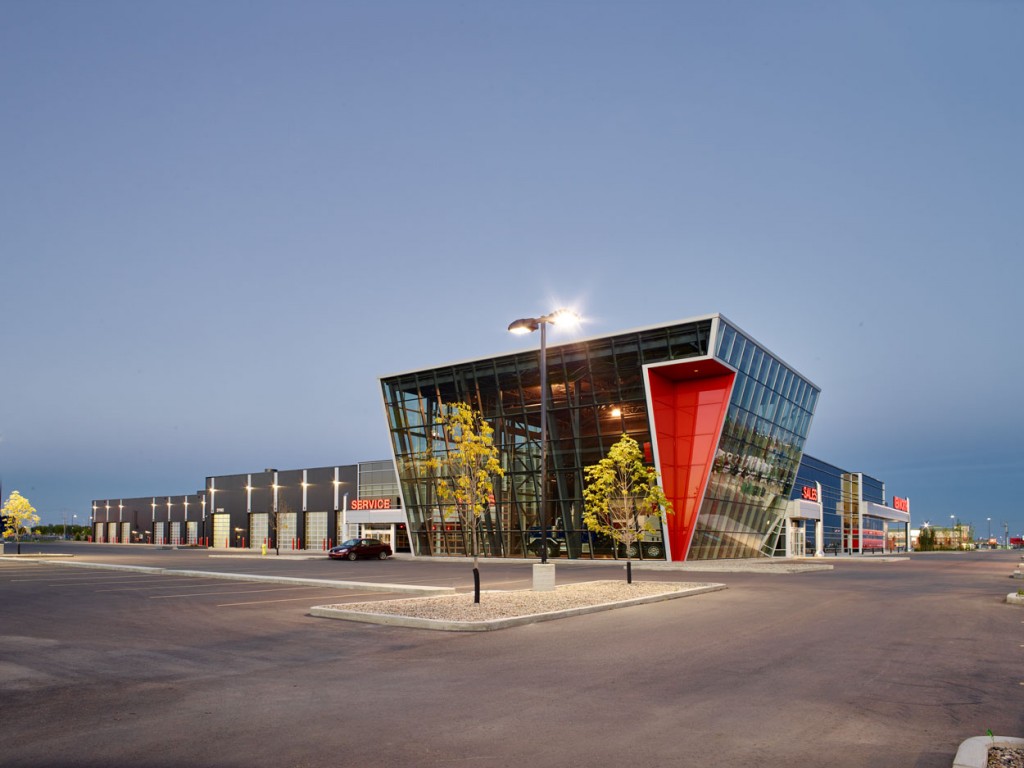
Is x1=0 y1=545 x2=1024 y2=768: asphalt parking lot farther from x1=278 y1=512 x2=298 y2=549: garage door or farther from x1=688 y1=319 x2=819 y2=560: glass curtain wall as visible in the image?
x1=278 y1=512 x2=298 y2=549: garage door

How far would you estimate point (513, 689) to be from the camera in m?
9.75

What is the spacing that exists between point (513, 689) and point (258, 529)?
76.1 metres

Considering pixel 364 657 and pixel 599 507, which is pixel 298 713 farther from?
pixel 599 507

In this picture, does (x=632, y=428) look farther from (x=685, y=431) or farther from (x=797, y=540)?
(x=797, y=540)

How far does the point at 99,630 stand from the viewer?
15508 mm

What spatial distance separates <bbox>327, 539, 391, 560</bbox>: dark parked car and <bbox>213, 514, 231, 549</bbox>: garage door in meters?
35.6

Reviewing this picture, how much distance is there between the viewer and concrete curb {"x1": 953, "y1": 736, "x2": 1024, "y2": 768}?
6.26 m

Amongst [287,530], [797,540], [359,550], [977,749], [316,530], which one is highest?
[977,749]

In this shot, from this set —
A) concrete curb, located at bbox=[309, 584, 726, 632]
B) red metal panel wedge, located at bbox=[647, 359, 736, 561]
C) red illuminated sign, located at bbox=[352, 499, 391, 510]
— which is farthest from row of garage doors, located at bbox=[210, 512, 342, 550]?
concrete curb, located at bbox=[309, 584, 726, 632]

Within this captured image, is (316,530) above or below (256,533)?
above

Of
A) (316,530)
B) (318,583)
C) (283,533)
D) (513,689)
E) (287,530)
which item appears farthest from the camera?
(283,533)

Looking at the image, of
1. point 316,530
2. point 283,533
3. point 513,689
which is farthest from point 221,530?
point 513,689

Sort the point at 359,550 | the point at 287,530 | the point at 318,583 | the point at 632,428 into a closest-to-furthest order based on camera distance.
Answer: the point at 318,583
the point at 632,428
the point at 359,550
the point at 287,530

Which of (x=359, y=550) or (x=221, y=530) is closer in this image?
(x=359, y=550)
